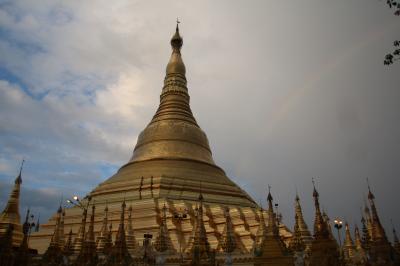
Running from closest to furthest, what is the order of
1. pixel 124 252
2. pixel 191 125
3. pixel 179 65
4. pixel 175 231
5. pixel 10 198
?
pixel 124 252 → pixel 175 231 → pixel 10 198 → pixel 191 125 → pixel 179 65

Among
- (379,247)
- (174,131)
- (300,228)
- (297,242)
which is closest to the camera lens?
(379,247)

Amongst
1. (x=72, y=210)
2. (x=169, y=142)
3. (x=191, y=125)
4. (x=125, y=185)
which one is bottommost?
(x=72, y=210)

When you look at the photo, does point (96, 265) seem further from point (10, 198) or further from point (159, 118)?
point (159, 118)

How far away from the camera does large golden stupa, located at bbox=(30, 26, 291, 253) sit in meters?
29.0

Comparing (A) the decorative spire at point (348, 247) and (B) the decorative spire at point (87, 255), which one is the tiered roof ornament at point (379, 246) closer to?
(A) the decorative spire at point (348, 247)

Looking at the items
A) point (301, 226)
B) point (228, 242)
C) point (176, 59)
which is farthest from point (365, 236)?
point (176, 59)

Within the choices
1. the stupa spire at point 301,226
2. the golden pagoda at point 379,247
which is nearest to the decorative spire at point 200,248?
the golden pagoda at point 379,247

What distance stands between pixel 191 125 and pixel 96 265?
28532mm

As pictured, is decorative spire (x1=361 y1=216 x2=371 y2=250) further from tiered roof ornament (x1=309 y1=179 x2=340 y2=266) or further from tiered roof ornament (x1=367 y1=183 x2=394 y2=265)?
tiered roof ornament (x1=309 y1=179 x2=340 y2=266)

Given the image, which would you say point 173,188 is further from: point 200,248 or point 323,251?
point 323,251

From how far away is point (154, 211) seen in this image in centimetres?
2967

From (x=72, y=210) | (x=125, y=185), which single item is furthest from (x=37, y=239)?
(x=125, y=185)

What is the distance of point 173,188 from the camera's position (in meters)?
33.4

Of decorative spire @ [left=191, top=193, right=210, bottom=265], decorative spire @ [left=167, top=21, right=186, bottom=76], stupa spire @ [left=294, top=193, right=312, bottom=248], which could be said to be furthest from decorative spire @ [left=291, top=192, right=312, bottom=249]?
decorative spire @ [left=167, top=21, right=186, bottom=76]
